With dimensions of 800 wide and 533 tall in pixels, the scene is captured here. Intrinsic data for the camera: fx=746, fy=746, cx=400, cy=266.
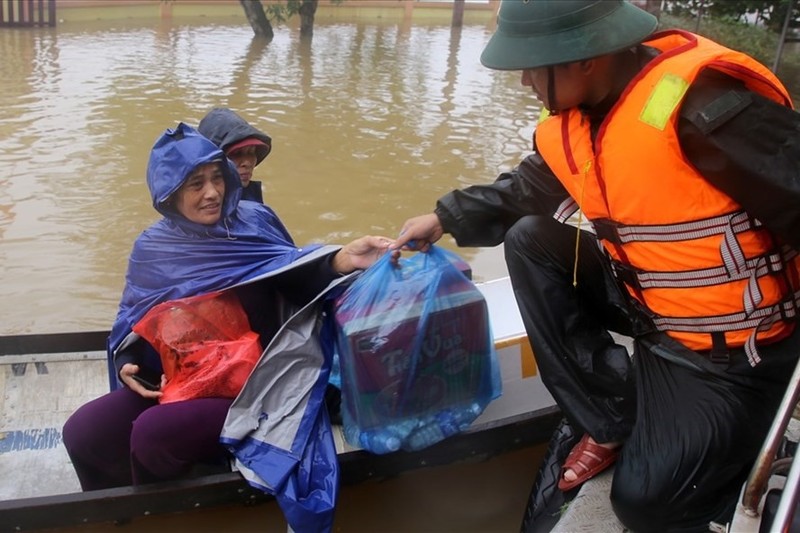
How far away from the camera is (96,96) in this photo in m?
11.4

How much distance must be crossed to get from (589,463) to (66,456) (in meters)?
2.33

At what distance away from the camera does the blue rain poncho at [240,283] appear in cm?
268

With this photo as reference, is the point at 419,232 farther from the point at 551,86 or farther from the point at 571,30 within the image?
the point at 571,30

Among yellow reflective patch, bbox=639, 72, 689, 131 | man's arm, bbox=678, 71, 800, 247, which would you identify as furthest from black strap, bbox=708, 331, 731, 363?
yellow reflective patch, bbox=639, 72, 689, 131

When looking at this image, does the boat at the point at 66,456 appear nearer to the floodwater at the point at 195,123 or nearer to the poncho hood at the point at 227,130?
the poncho hood at the point at 227,130

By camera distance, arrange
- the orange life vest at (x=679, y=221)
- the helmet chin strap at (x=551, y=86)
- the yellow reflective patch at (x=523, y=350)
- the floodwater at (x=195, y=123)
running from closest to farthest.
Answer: the orange life vest at (x=679, y=221), the helmet chin strap at (x=551, y=86), the yellow reflective patch at (x=523, y=350), the floodwater at (x=195, y=123)

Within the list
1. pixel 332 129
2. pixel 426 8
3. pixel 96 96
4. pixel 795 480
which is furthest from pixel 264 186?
pixel 426 8

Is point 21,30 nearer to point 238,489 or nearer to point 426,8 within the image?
point 426,8

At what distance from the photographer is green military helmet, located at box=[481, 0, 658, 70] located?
2115 millimetres

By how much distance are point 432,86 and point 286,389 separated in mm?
12186

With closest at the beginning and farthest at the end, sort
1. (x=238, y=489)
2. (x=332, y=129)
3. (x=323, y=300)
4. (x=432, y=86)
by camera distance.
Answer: (x=238, y=489) → (x=323, y=300) → (x=332, y=129) → (x=432, y=86)

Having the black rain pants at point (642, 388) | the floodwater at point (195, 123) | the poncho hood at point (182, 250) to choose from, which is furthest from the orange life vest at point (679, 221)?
the floodwater at point (195, 123)

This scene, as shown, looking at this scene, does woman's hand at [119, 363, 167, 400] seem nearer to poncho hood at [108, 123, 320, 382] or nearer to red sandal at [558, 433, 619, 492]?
poncho hood at [108, 123, 320, 382]

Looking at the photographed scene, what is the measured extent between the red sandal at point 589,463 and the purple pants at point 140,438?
1289 millimetres
